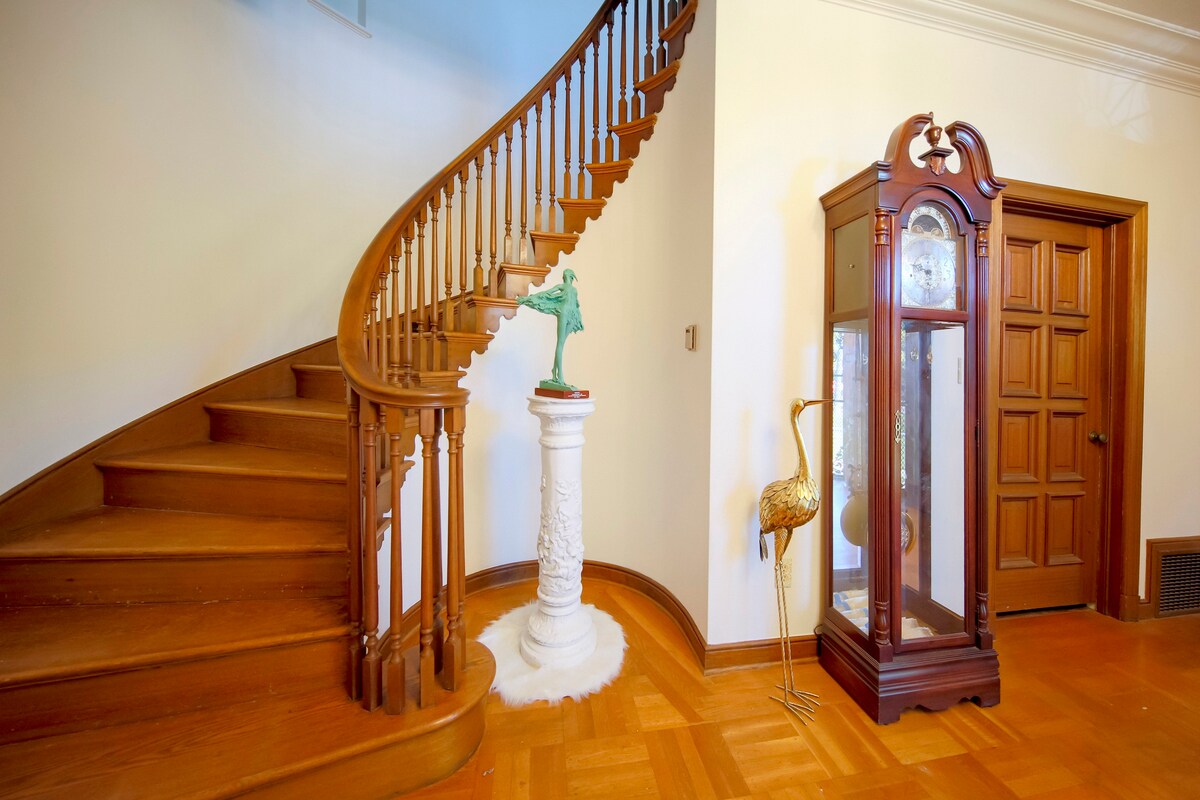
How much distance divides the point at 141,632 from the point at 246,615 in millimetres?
236

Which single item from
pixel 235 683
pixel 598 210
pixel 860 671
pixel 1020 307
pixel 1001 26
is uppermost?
pixel 1001 26

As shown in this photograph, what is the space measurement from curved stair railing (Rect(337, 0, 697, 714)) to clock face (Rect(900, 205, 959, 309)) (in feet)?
4.39

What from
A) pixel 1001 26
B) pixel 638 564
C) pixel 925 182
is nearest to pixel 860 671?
pixel 638 564

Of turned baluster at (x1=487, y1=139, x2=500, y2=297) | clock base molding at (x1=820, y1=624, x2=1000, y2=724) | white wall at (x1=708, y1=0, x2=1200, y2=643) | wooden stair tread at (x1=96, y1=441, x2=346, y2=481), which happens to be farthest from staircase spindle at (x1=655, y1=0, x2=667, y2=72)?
clock base molding at (x1=820, y1=624, x2=1000, y2=724)

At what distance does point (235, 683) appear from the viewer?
1.26 metres

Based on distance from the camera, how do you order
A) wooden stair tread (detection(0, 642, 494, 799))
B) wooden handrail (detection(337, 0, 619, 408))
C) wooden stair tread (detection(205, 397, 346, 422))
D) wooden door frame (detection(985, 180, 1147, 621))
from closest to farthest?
wooden stair tread (detection(0, 642, 494, 799)) < wooden handrail (detection(337, 0, 619, 408)) < wooden stair tread (detection(205, 397, 346, 422)) < wooden door frame (detection(985, 180, 1147, 621))

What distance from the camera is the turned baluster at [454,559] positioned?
132 cm

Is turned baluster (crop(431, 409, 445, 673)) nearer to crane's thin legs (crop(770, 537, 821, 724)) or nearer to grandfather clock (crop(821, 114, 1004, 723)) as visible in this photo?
crane's thin legs (crop(770, 537, 821, 724))

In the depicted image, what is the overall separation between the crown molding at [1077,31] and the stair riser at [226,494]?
2.81m

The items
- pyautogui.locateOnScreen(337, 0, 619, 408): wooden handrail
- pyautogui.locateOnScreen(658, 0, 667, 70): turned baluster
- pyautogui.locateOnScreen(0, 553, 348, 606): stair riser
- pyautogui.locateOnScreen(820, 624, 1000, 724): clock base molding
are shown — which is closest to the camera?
pyautogui.locateOnScreen(337, 0, 619, 408): wooden handrail

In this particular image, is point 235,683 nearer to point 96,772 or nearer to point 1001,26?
point 96,772

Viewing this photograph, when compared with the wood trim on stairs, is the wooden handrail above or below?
above

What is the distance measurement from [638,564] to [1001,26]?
2951 millimetres

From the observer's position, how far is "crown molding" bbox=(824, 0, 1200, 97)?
6.24 ft
